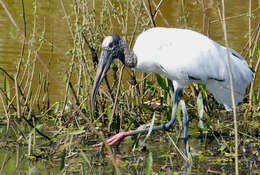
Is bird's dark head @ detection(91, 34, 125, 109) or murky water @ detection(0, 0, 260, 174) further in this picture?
bird's dark head @ detection(91, 34, 125, 109)

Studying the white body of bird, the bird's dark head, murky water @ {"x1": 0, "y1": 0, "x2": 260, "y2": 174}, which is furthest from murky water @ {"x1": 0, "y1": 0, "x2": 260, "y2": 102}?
the white body of bird

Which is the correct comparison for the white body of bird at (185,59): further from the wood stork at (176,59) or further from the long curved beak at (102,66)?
the long curved beak at (102,66)

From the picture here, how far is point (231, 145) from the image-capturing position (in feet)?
16.6

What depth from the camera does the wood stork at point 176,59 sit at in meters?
5.06

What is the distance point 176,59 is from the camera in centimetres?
507

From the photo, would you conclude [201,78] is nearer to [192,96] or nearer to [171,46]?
[171,46]

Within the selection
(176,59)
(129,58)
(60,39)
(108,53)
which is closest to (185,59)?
(176,59)

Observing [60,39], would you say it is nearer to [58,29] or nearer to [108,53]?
[58,29]

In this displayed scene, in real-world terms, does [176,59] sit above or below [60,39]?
below

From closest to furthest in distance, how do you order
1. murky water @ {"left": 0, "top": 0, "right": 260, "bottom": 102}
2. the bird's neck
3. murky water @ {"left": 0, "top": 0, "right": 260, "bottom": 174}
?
1. murky water @ {"left": 0, "top": 0, "right": 260, "bottom": 174}
2. the bird's neck
3. murky water @ {"left": 0, "top": 0, "right": 260, "bottom": 102}

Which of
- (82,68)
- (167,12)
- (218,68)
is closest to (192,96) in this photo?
(218,68)

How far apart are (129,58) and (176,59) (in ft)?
1.47

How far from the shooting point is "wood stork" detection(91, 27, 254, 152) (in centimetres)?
506

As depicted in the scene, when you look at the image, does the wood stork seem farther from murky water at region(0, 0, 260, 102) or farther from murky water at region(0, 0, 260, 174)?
murky water at region(0, 0, 260, 102)
